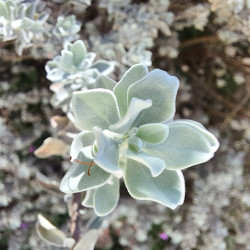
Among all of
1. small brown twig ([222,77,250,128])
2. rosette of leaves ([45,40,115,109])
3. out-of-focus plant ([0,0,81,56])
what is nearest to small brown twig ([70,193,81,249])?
rosette of leaves ([45,40,115,109])

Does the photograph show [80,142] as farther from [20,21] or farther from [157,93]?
[20,21]

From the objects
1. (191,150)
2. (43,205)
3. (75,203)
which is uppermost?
(191,150)

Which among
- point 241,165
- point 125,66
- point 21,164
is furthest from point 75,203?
point 241,165

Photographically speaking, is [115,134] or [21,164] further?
[21,164]

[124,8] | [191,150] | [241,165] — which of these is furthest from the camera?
[241,165]

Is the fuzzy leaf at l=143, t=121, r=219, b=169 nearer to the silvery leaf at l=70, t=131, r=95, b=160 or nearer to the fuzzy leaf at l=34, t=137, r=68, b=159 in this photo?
the silvery leaf at l=70, t=131, r=95, b=160

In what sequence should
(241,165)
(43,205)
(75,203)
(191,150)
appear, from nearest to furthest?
(191,150)
(75,203)
(43,205)
(241,165)

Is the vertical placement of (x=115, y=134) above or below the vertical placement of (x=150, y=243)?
above

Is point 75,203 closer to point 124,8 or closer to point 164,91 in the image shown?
point 164,91
